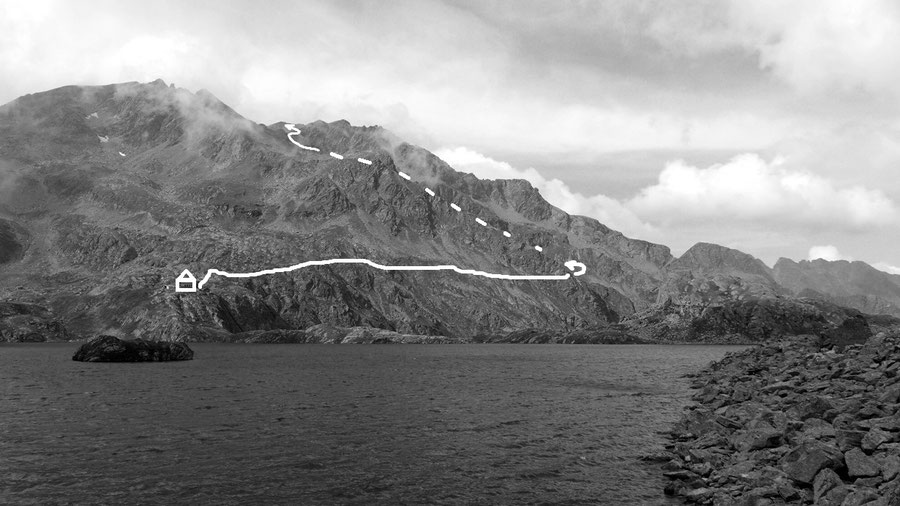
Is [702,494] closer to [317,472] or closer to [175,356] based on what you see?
[317,472]

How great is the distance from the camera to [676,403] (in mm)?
81688

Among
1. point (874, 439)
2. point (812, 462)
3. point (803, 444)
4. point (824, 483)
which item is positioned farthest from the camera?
point (803, 444)

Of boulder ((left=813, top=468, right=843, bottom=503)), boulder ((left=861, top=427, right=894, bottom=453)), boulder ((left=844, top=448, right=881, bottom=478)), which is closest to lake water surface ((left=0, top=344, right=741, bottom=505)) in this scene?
boulder ((left=813, top=468, right=843, bottom=503))

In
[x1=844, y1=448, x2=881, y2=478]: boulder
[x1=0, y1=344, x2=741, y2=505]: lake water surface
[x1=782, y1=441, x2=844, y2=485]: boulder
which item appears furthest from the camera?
[x1=0, y1=344, x2=741, y2=505]: lake water surface

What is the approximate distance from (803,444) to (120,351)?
18467 cm

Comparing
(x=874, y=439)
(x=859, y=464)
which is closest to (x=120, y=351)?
(x=874, y=439)

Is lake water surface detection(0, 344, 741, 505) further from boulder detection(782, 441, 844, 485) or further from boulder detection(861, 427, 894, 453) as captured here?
boulder detection(861, 427, 894, 453)

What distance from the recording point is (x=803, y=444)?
3641cm

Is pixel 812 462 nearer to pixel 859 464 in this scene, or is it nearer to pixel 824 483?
pixel 859 464

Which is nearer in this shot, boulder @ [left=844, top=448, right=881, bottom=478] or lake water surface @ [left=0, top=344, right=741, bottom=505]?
boulder @ [left=844, top=448, right=881, bottom=478]

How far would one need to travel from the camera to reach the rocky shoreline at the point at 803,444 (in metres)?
31.6

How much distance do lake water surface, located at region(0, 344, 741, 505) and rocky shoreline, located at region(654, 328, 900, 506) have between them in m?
3.57

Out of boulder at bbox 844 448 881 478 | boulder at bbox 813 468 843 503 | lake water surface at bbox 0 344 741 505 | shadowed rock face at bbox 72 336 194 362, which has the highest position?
boulder at bbox 844 448 881 478

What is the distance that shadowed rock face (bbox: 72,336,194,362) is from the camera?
17362 cm
